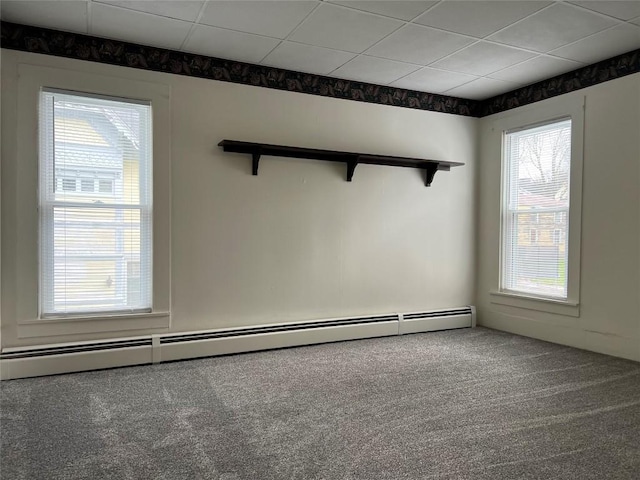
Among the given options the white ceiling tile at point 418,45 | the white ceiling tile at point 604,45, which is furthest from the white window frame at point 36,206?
the white ceiling tile at point 604,45

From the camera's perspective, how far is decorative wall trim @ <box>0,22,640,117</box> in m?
3.53

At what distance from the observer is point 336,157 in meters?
4.55

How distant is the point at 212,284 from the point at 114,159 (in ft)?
4.41

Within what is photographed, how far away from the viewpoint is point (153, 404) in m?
2.95

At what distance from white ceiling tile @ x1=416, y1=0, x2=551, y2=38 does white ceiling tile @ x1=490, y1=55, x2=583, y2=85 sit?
3.06ft

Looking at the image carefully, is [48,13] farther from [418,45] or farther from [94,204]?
[418,45]

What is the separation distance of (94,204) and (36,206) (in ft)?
1.31

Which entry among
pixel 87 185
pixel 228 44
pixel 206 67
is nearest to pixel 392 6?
pixel 228 44

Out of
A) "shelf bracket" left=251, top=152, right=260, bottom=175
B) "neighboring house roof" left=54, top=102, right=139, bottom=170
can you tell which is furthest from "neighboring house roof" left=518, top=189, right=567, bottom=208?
"neighboring house roof" left=54, top=102, right=139, bottom=170

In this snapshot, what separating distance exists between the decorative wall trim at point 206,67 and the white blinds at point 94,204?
0.36 m

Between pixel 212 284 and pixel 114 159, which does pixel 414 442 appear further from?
pixel 114 159

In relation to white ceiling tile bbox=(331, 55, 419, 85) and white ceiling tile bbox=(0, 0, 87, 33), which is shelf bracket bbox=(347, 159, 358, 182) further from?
white ceiling tile bbox=(0, 0, 87, 33)

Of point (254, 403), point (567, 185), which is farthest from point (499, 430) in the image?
point (567, 185)

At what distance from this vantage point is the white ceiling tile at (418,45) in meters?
3.55
